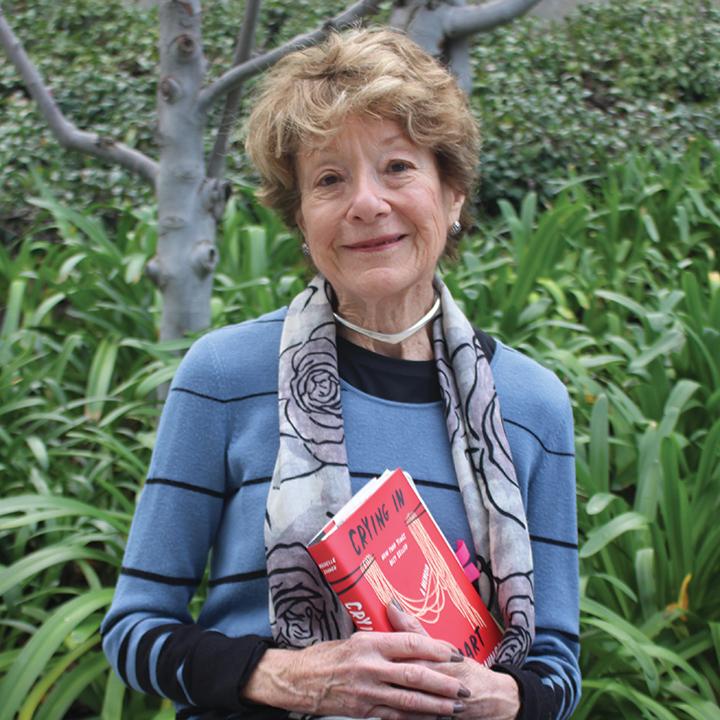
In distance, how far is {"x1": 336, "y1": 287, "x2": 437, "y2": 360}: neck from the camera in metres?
1.87

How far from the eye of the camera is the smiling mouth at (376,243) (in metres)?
1.77

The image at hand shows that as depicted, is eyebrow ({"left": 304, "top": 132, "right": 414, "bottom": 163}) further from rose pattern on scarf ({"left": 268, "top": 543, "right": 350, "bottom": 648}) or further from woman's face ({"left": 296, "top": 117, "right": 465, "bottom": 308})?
rose pattern on scarf ({"left": 268, "top": 543, "right": 350, "bottom": 648})

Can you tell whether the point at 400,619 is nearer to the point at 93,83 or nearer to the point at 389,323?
the point at 389,323

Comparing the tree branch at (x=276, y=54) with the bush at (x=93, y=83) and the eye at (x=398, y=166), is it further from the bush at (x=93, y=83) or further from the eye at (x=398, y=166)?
the bush at (x=93, y=83)

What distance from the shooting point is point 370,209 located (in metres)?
1.74

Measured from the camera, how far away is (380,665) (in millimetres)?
1513

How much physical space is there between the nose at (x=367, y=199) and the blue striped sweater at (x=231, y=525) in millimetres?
279

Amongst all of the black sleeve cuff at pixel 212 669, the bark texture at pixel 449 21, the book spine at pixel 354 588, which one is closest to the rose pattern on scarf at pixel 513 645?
the book spine at pixel 354 588

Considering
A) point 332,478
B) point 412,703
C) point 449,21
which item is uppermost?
point 449,21

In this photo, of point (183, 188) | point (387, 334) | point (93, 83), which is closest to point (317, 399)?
point (387, 334)

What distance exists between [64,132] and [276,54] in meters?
0.79

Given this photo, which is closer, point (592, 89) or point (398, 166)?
point (398, 166)

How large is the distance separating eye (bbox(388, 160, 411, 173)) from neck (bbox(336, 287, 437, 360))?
8.9 inches

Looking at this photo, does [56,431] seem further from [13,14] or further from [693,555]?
[13,14]
